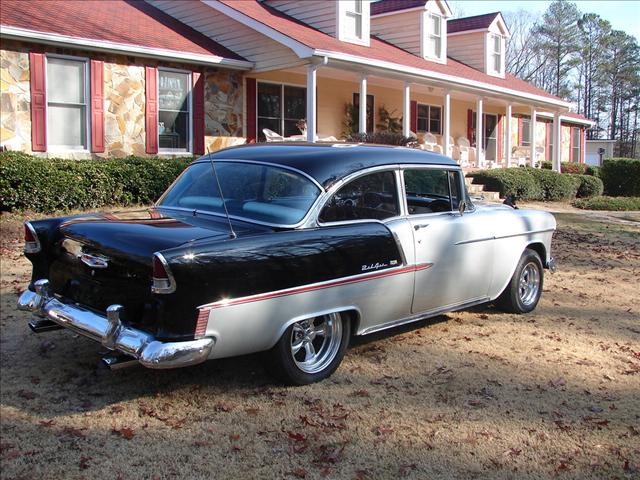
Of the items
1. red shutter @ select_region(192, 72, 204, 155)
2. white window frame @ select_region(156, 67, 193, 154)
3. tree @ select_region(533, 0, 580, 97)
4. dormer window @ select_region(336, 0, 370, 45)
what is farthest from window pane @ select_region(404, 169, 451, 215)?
tree @ select_region(533, 0, 580, 97)

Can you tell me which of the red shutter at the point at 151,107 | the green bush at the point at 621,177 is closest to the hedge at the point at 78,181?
the red shutter at the point at 151,107

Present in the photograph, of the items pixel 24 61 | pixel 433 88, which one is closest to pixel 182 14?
pixel 24 61

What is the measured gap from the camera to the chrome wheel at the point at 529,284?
6.57m

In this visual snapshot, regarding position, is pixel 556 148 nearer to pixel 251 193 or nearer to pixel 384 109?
pixel 384 109

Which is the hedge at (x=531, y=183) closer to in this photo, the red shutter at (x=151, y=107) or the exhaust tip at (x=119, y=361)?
the red shutter at (x=151, y=107)

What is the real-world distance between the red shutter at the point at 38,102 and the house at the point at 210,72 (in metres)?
0.03

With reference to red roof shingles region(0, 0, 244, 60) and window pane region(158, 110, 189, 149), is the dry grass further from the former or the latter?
window pane region(158, 110, 189, 149)

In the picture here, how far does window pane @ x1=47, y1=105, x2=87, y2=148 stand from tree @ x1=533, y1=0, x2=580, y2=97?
5216cm

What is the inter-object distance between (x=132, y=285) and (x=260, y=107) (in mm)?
13772

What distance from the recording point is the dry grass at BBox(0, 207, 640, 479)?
3492mm

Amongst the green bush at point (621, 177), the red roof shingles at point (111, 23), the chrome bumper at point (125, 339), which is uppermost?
the red roof shingles at point (111, 23)

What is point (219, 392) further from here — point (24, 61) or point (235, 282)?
point (24, 61)

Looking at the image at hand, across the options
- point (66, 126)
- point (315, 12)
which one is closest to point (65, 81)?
point (66, 126)

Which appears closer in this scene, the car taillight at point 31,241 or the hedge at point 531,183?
the car taillight at point 31,241
